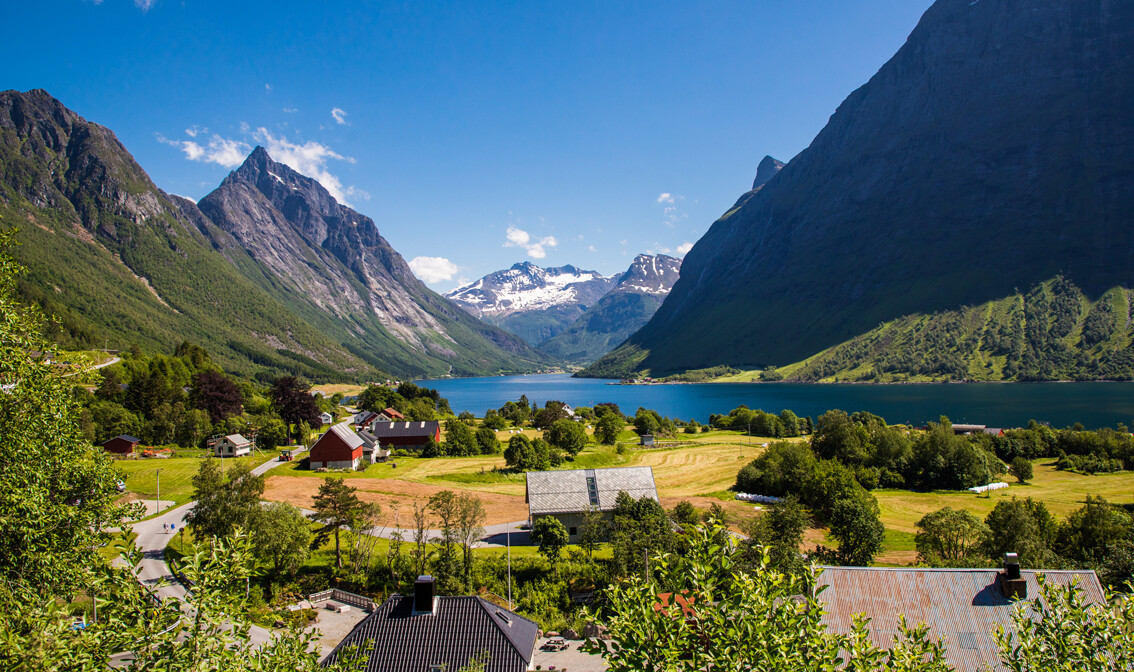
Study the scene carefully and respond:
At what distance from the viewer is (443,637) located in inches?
801

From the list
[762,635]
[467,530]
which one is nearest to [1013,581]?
[762,635]

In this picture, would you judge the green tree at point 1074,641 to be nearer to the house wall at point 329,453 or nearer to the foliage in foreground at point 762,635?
the foliage in foreground at point 762,635

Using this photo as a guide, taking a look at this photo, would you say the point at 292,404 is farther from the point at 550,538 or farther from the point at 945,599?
the point at 945,599

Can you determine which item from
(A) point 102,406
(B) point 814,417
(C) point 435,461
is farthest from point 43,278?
(B) point 814,417

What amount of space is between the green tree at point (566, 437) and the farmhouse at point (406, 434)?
1735 centimetres

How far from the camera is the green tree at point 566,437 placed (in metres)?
82.7

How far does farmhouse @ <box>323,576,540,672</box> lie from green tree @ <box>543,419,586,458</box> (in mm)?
59903

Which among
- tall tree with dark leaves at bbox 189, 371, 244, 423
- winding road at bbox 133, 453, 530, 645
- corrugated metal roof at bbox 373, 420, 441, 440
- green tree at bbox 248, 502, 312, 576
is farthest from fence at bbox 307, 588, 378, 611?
tall tree with dark leaves at bbox 189, 371, 244, 423

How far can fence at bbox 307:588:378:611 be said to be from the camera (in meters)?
31.4

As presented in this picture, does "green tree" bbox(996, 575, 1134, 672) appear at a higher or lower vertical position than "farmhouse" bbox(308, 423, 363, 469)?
higher

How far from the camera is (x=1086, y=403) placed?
136m

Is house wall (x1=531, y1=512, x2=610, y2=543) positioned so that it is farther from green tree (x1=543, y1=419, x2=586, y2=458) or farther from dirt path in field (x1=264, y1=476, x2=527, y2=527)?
green tree (x1=543, y1=419, x2=586, y2=458)

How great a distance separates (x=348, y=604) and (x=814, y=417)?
405 feet

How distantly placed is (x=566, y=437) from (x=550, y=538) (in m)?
44.9
